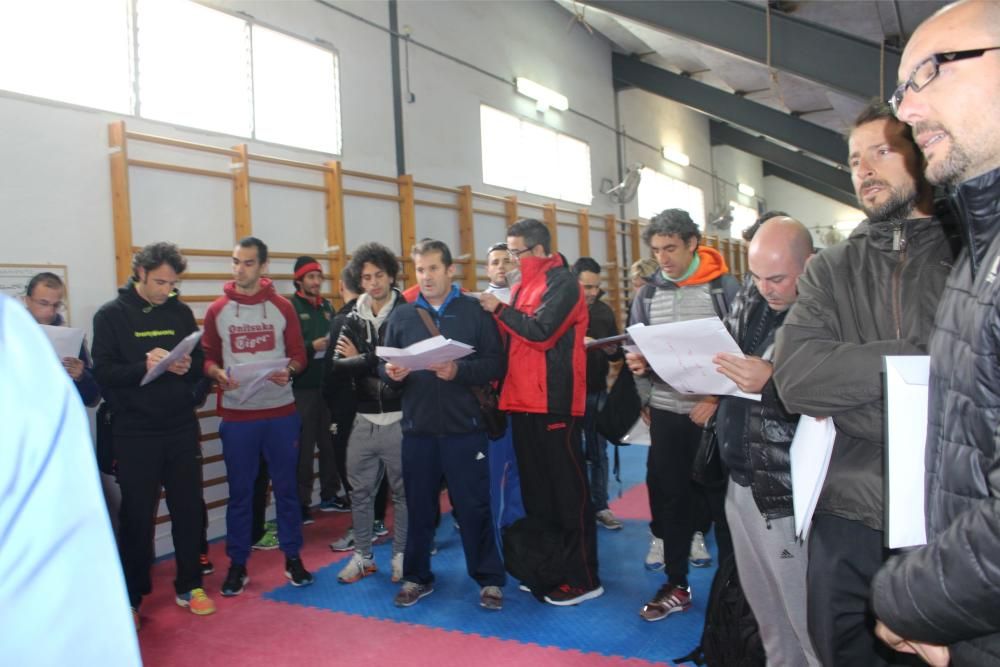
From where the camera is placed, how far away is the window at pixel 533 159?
757 centimetres

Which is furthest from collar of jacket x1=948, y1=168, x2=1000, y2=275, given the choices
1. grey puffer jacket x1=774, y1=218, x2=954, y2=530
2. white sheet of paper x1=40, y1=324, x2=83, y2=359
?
white sheet of paper x1=40, y1=324, x2=83, y2=359

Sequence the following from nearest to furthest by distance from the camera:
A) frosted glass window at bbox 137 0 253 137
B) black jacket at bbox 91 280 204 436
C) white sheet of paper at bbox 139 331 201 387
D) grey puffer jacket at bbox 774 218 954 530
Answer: grey puffer jacket at bbox 774 218 954 530 < white sheet of paper at bbox 139 331 201 387 < black jacket at bbox 91 280 204 436 < frosted glass window at bbox 137 0 253 137

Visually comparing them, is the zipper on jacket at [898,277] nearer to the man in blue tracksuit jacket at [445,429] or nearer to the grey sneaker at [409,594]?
the man in blue tracksuit jacket at [445,429]

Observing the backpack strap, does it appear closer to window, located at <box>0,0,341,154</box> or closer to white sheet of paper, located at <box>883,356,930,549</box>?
white sheet of paper, located at <box>883,356,930,549</box>

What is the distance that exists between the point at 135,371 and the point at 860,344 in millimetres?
2743

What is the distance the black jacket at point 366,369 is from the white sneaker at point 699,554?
1.64 meters

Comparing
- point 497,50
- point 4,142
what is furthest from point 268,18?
point 497,50

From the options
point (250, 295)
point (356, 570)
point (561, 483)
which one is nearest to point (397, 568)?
point (356, 570)

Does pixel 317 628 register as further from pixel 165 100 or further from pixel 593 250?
pixel 593 250

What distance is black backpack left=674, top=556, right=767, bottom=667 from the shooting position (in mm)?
2047

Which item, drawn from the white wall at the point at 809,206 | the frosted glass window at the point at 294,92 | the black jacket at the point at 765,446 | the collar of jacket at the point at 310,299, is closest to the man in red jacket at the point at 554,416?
the black jacket at the point at 765,446

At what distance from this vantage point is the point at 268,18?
502 cm

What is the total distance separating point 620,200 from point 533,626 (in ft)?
25.2

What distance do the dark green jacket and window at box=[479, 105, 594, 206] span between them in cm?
328
